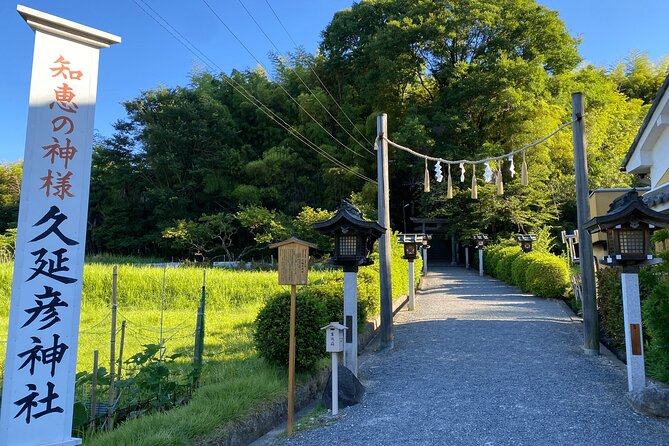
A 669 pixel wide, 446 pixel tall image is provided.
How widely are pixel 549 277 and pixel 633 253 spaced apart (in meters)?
7.19

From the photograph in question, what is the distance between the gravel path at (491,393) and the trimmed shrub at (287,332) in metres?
0.72

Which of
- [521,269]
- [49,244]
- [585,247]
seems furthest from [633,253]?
[521,269]

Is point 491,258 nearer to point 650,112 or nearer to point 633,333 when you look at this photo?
point 650,112

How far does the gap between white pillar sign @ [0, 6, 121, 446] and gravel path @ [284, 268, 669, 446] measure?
1.78 metres

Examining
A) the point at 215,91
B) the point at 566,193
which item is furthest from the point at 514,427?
the point at 215,91

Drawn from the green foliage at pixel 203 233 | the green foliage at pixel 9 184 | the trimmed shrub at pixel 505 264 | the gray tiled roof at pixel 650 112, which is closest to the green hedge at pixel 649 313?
the gray tiled roof at pixel 650 112

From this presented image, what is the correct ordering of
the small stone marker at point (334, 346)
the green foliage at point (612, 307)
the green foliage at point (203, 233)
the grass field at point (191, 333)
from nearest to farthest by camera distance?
the grass field at point (191, 333)
the small stone marker at point (334, 346)
the green foliage at point (612, 307)
the green foliage at point (203, 233)

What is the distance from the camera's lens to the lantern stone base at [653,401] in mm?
3570

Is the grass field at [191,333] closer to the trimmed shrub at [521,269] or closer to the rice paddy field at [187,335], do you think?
the rice paddy field at [187,335]

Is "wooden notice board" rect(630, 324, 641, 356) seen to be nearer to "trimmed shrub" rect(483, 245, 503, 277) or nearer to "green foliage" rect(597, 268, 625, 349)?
"green foliage" rect(597, 268, 625, 349)

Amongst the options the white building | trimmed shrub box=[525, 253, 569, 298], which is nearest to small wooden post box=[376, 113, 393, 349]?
the white building

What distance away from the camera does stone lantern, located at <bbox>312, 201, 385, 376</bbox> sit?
480cm

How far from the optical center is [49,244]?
8.16 feet

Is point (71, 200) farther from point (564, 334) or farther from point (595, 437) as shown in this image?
point (564, 334)
